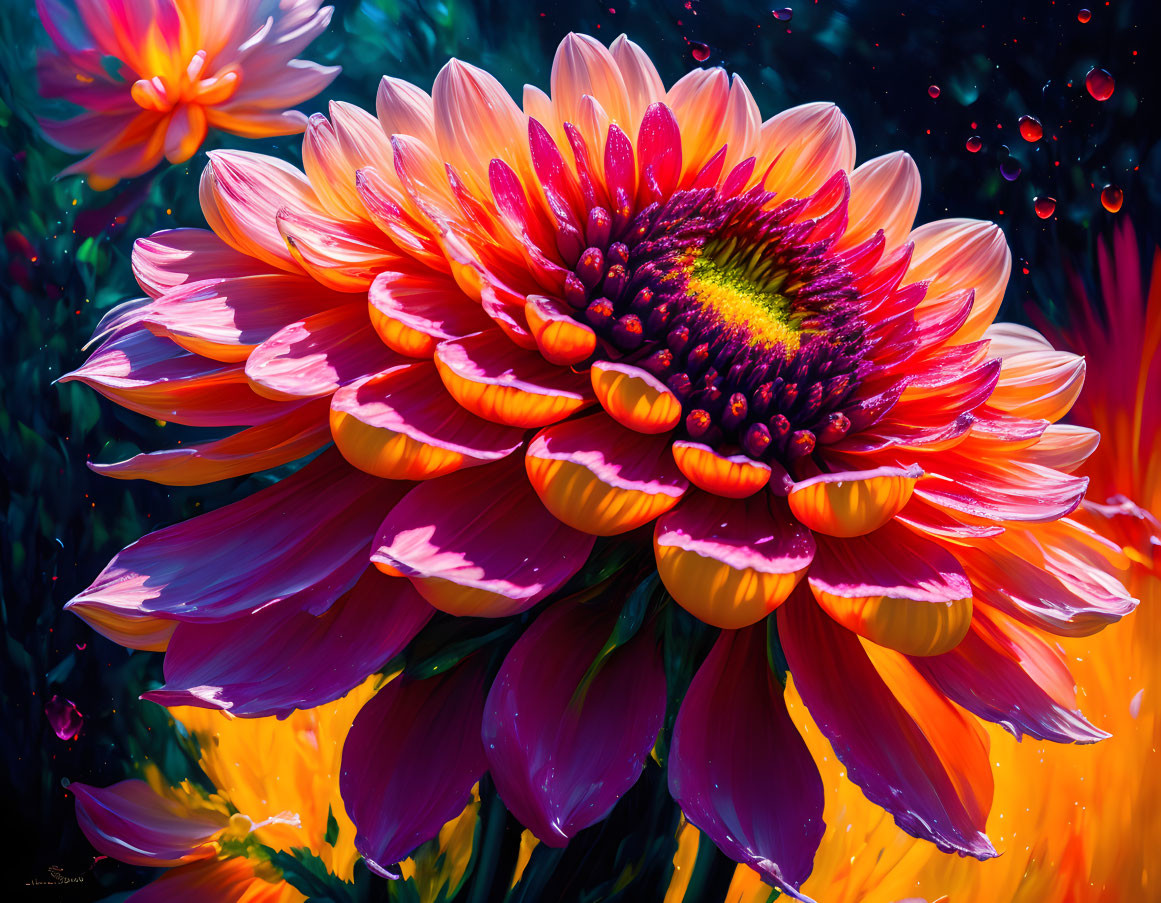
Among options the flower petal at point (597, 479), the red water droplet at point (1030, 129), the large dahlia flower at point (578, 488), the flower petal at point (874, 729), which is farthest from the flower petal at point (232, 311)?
the red water droplet at point (1030, 129)

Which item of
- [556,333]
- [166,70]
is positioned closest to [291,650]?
[556,333]

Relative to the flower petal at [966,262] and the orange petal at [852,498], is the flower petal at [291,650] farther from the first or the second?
the flower petal at [966,262]

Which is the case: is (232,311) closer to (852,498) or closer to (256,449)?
(256,449)

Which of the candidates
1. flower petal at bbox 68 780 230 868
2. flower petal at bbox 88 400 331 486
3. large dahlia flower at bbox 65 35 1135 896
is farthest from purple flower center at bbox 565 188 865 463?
flower petal at bbox 68 780 230 868

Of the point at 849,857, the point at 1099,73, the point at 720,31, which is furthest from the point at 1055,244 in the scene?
the point at 849,857

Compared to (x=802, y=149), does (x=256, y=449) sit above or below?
below

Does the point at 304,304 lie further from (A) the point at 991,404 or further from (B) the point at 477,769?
(A) the point at 991,404

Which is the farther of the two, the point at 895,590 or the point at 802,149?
the point at 802,149
